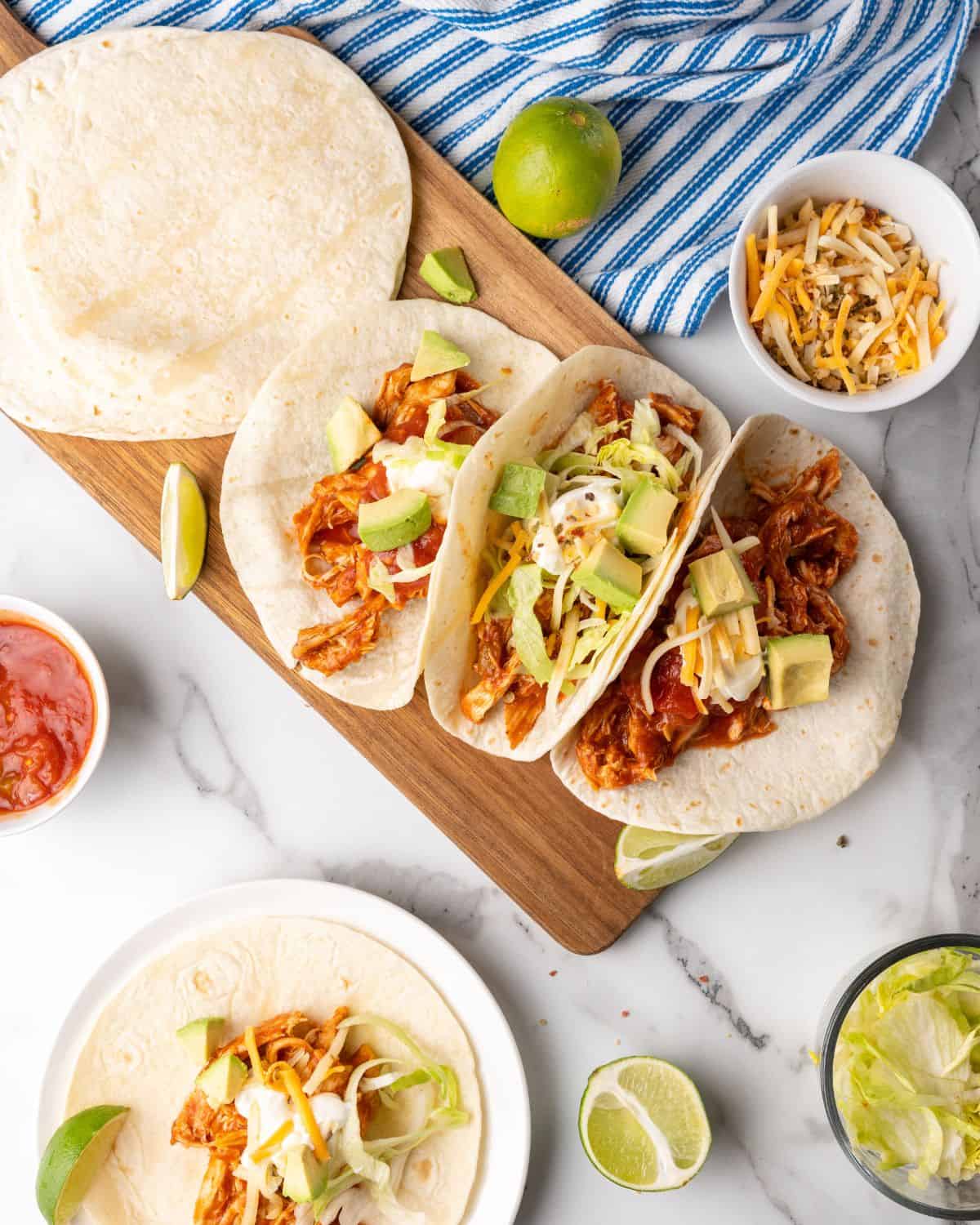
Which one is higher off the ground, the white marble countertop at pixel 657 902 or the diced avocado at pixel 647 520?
the diced avocado at pixel 647 520

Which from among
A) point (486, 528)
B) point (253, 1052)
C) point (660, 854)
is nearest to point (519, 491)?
point (486, 528)

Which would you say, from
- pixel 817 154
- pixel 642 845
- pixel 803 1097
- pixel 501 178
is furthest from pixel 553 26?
pixel 803 1097

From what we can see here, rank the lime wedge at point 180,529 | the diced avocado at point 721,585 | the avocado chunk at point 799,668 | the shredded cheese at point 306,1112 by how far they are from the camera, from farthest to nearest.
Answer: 1. the lime wedge at point 180,529
2. the shredded cheese at point 306,1112
3. the avocado chunk at point 799,668
4. the diced avocado at point 721,585

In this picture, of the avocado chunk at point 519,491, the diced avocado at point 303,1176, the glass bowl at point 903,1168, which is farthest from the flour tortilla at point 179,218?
the glass bowl at point 903,1168

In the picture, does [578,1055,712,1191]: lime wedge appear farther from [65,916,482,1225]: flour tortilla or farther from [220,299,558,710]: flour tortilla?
[220,299,558,710]: flour tortilla

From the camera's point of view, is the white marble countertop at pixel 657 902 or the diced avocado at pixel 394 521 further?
the white marble countertop at pixel 657 902

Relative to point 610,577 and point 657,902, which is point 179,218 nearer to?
point 610,577

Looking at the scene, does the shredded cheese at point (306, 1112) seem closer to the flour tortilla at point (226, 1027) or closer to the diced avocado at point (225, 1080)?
the diced avocado at point (225, 1080)

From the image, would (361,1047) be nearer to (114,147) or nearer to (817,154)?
(114,147)

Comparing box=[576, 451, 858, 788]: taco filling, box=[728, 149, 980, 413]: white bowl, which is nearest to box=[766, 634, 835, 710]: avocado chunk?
box=[576, 451, 858, 788]: taco filling
